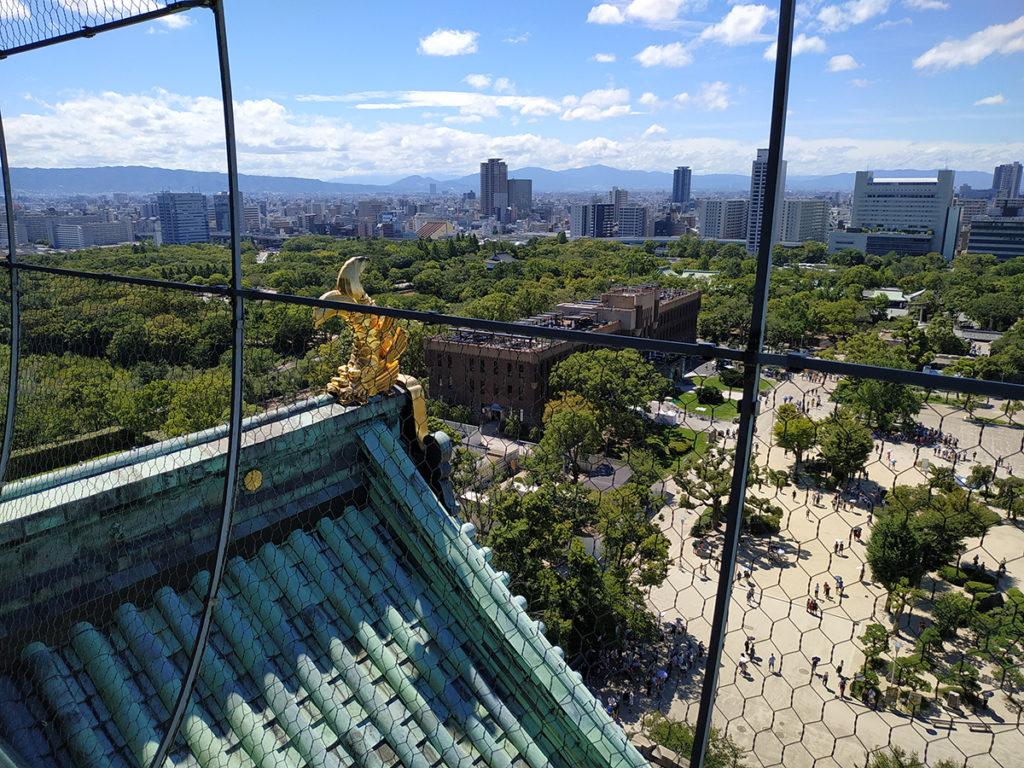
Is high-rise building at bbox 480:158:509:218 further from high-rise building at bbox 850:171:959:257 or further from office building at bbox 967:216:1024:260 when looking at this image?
office building at bbox 967:216:1024:260

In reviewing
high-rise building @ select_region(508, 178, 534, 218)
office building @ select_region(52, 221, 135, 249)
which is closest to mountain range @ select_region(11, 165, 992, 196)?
office building @ select_region(52, 221, 135, 249)

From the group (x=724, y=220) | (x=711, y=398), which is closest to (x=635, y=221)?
(x=724, y=220)

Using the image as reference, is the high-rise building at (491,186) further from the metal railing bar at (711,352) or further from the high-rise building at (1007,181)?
the metal railing bar at (711,352)

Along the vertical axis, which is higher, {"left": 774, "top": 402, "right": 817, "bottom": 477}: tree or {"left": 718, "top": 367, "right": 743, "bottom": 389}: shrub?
{"left": 718, "top": 367, "right": 743, "bottom": 389}: shrub

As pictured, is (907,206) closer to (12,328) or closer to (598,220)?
(598,220)

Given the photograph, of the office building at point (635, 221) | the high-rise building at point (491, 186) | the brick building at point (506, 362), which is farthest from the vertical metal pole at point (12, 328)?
the high-rise building at point (491, 186)

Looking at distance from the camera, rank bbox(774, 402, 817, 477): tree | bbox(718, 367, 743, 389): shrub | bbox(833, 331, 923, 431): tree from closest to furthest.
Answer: bbox(718, 367, 743, 389): shrub, bbox(833, 331, 923, 431): tree, bbox(774, 402, 817, 477): tree

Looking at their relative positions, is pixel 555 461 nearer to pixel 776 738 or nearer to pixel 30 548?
pixel 776 738
